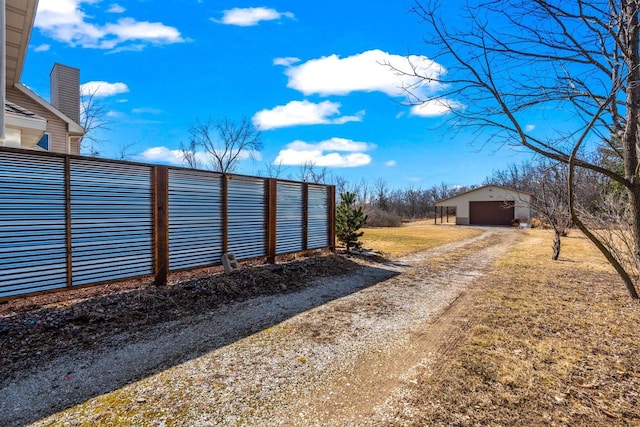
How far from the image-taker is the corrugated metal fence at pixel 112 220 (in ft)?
12.3

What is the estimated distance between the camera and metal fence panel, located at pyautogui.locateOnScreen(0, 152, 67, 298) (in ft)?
12.0

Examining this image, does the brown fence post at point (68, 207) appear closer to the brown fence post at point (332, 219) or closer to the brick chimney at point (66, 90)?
the brown fence post at point (332, 219)

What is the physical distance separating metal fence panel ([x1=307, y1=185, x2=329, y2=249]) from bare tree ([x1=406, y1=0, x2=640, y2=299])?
5399 millimetres

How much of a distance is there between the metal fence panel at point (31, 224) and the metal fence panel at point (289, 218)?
4.25 meters

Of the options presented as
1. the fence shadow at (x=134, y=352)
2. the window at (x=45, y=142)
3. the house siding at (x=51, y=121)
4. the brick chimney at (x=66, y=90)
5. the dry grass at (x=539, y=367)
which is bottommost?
the dry grass at (x=539, y=367)

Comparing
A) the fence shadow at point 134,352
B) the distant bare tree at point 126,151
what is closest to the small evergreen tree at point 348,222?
the fence shadow at point 134,352

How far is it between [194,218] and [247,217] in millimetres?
1305

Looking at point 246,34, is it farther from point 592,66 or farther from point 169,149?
point 169,149

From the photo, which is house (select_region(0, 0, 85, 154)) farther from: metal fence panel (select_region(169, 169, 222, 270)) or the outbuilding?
the outbuilding

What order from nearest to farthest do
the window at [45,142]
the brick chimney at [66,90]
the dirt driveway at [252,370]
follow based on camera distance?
1. the dirt driveway at [252,370]
2. the window at [45,142]
3. the brick chimney at [66,90]

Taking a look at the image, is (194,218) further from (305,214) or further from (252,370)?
(252,370)

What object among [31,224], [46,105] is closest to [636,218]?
[31,224]

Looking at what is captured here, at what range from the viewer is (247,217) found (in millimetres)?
6738

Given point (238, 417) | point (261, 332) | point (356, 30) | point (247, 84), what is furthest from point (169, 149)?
point (238, 417)
